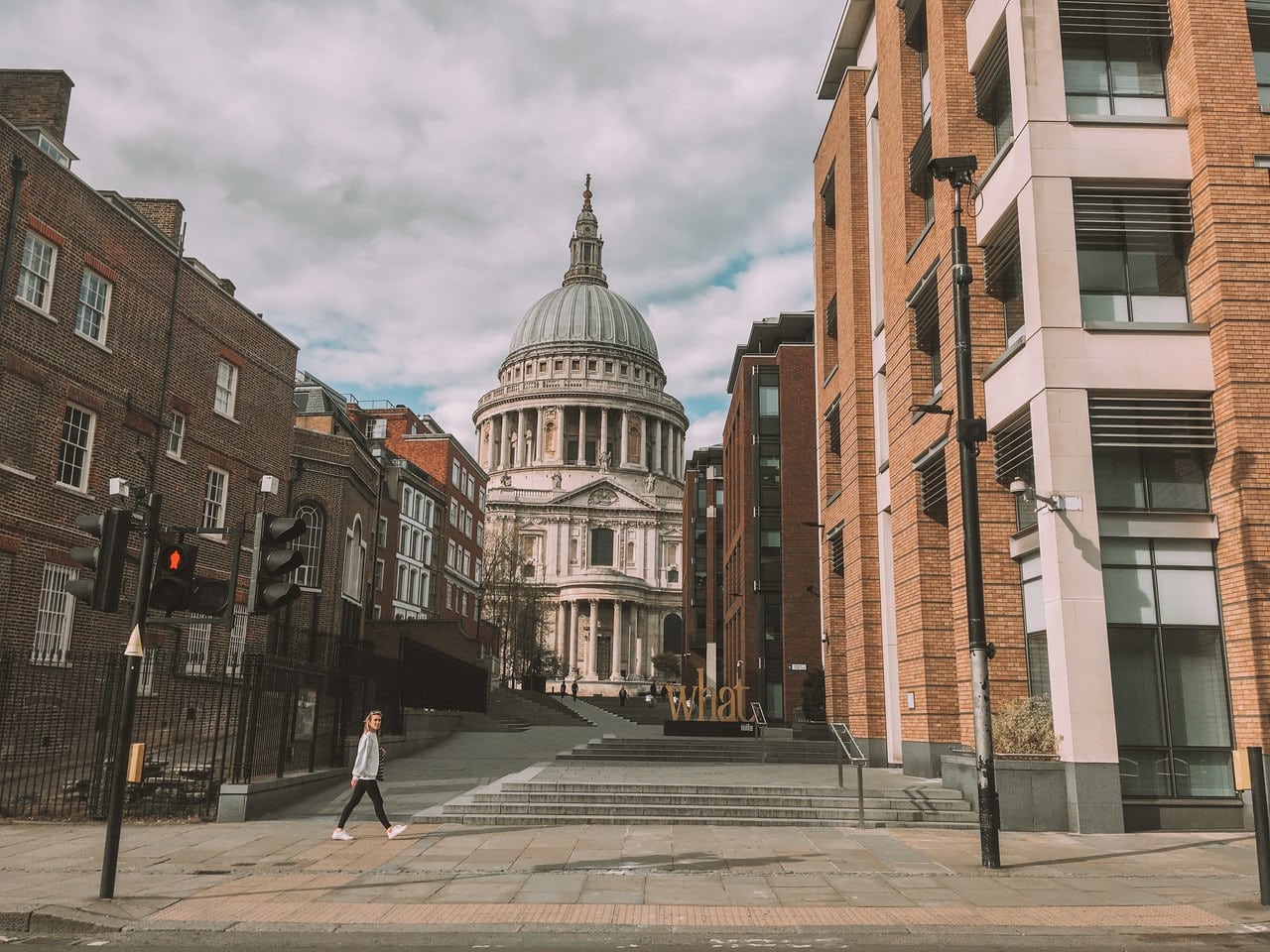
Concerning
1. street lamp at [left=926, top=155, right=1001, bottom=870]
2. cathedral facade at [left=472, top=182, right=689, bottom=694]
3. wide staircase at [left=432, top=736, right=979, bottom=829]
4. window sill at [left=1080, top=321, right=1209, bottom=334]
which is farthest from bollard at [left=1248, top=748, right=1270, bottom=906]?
cathedral facade at [left=472, top=182, right=689, bottom=694]

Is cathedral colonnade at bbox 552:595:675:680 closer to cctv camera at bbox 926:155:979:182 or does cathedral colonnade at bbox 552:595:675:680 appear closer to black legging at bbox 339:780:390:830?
black legging at bbox 339:780:390:830

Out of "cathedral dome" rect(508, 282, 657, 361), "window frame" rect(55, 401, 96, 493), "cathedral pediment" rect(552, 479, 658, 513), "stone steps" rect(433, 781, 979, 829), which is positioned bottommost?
"stone steps" rect(433, 781, 979, 829)

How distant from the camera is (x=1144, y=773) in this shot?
1606 cm

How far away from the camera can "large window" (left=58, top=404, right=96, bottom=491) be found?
75.4 feet

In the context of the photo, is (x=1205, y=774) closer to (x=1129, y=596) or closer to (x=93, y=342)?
(x=1129, y=596)

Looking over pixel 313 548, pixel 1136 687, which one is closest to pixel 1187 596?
pixel 1136 687

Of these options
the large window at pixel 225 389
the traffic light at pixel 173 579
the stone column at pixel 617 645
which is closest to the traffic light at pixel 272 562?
the traffic light at pixel 173 579

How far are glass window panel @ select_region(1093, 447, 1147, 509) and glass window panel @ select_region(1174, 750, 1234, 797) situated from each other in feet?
13.0

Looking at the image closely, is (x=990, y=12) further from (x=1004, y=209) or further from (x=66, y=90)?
(x=66, y=90)

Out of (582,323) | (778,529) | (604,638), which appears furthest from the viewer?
(582,323)

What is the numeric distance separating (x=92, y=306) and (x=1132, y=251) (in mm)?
21750

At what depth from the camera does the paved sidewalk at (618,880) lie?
965 cm

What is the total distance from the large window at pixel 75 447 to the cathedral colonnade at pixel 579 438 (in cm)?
11955

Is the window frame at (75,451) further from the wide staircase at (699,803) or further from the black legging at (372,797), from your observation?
the black legging at (372,797)
